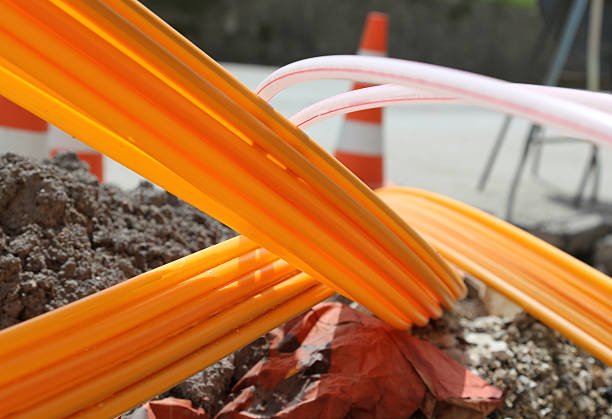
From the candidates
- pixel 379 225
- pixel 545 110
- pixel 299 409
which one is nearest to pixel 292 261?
pixel 379 225

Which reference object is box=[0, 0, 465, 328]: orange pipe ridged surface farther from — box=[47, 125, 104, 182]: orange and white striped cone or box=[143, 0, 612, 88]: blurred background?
box=[143, 0, 612, 88]: blurred background

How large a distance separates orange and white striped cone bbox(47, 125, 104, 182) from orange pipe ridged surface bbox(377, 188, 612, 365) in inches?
53.0

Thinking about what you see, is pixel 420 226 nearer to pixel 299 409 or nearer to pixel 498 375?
pixel 498 375

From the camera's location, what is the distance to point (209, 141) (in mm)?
1219

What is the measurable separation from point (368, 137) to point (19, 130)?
1585mm

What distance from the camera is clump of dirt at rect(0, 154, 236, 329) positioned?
1609mm

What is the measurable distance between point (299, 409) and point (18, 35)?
3.29 feet

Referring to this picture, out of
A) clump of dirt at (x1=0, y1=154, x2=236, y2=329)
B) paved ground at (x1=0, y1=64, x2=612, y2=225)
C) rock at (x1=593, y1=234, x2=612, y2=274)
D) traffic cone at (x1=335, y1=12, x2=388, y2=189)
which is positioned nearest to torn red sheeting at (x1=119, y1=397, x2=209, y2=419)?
clump of dirt at (x1=0, y1=154, x2=236, y2=329)

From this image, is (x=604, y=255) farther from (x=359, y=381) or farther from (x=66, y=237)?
(x=66, y=237)

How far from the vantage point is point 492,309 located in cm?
206

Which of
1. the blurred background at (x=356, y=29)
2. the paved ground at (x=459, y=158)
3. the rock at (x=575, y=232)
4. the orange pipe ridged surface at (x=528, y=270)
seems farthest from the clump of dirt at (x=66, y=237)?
the blurred background at (x=356, y=29)

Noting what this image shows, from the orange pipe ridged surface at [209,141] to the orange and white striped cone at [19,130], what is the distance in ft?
4.68

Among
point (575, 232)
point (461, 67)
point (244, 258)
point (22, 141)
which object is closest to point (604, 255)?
point (575, 232)

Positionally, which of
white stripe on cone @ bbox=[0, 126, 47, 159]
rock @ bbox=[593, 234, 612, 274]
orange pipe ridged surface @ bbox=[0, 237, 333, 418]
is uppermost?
white stripe on cone @ bbox=[0, 126, 47, 159]
